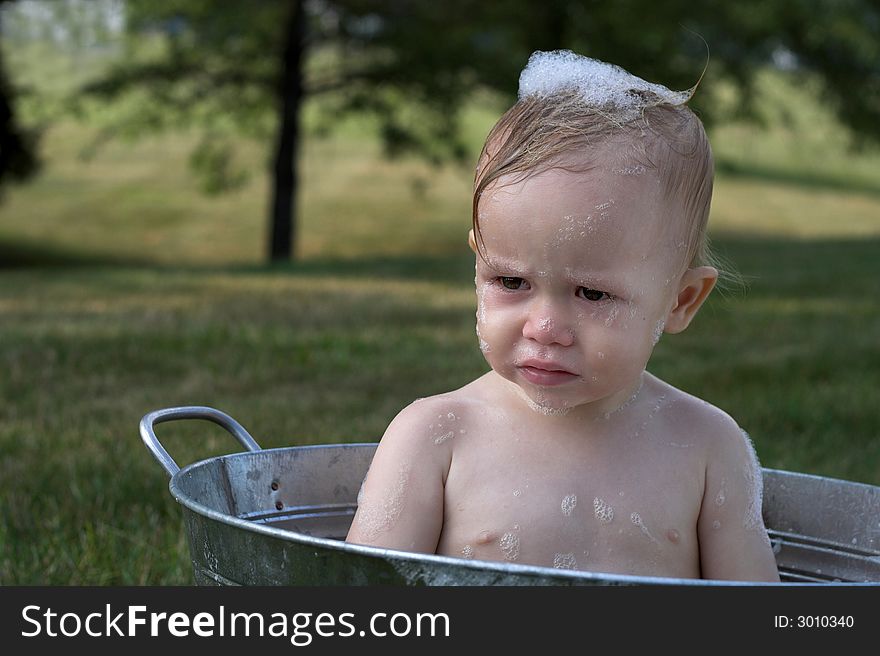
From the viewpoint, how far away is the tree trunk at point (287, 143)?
12.6 metres

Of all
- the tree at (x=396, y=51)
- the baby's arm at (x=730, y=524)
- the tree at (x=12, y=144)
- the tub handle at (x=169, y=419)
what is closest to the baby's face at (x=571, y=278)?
the baby's arm at (x=730, y=524)

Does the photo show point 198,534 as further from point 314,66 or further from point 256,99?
point 314,66

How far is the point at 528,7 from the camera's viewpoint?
1264 cm

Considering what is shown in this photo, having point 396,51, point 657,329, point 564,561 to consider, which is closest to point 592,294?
point 657,329

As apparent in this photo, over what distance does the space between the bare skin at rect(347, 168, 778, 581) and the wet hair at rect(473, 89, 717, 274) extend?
0.02m

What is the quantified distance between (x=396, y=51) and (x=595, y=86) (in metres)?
10.7

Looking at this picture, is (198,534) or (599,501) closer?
(198,534)

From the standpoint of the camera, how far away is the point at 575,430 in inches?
61.6

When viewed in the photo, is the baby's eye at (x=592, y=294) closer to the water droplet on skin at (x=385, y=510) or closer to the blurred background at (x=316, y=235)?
the water droplet on skin at (x=385, y=510)

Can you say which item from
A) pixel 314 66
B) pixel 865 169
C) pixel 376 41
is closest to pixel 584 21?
pixel 376 41

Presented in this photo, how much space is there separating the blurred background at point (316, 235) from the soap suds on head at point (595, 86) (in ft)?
1.39

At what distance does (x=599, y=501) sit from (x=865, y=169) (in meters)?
28.1

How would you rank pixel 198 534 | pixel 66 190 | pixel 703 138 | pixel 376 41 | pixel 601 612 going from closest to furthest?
1. pixel 601 612
2. pixel 198 534
3. pixel 703 138
4. pixel 376 41
5. pixel 66 190

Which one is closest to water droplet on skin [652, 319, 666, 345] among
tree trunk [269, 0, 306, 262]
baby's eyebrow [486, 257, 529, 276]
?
baby's eyebrow [486, 257, 529, 276]
